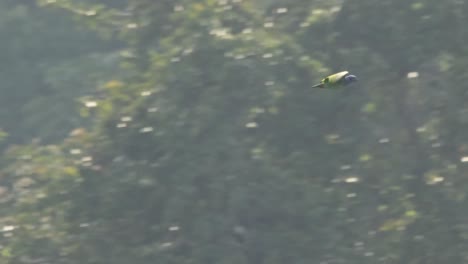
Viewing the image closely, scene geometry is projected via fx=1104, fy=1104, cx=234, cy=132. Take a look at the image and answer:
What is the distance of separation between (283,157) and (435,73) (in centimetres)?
106

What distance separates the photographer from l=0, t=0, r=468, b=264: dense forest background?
6.51 m

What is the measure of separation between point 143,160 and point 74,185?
1.55ft

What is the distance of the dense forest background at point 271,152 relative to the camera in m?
6.51

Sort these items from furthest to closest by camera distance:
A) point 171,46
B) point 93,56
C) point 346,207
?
point 93,56 → point 171,46 → point 346,207

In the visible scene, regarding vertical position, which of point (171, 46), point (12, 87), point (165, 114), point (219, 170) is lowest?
point (219, 170)

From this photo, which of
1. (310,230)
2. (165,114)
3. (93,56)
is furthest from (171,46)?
(93,56)

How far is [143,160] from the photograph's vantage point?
269 inches

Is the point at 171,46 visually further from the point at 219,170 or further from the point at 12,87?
the point at 12,87

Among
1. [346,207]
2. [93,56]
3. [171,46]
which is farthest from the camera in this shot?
[93,56]

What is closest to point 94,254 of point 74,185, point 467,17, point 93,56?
point 74,185

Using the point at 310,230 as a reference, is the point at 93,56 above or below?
above

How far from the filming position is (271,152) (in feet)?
22.1

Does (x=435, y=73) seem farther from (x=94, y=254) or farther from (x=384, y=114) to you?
(x=94, y=254)

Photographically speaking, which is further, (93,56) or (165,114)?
(93,56)
